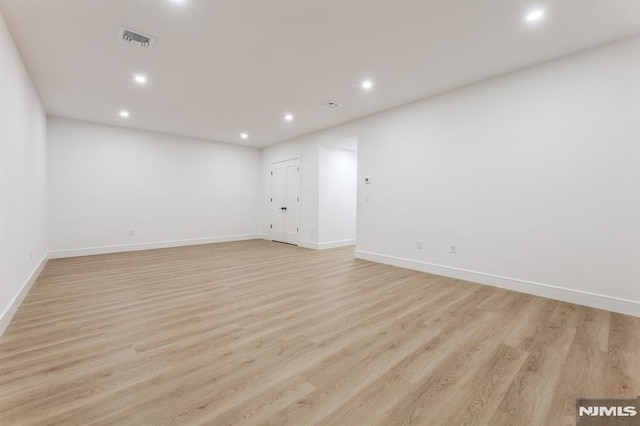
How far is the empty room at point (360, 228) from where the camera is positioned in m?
1.65

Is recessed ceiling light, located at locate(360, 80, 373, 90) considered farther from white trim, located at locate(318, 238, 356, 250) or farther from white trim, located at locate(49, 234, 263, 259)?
white trim, located at locate(49, 234, 263, 259)

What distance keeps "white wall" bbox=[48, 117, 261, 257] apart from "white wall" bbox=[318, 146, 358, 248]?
8.92ft

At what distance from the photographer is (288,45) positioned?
2949mm

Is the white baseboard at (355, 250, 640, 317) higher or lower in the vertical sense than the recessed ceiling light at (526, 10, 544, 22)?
lower

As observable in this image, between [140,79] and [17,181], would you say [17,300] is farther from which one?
[140,79]

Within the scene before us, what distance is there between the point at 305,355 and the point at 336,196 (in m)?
5.06

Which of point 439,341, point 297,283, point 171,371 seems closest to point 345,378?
point 439,341

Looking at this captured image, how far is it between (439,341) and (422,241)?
2459mm

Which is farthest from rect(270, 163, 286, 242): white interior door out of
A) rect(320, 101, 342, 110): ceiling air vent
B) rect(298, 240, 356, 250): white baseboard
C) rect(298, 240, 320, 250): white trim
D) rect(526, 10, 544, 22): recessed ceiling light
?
rect(526, 10, 544, 22): recessed ceiling light

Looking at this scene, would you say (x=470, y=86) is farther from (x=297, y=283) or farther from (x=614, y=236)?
(x=297, y=283)

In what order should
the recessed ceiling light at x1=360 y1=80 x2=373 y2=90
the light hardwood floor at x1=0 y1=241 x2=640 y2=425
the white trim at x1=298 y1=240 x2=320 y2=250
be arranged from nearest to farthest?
the light hardwood floor at x1=0 y1=241 x2=640 y2=425
the recessed ceiling light at x1=360 y1=80 x2=373 y2=90
the white trim at x1=298 y1=240 x2=320 y2=250

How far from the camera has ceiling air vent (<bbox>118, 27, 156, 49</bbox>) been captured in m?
2.72

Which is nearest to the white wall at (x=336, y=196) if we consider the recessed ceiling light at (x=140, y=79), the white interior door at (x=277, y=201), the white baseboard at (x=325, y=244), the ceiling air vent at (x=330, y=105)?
the white baseboard at (x=325, y=244)

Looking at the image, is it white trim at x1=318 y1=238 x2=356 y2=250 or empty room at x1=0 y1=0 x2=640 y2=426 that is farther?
white trim at x1=318 y1=238 x2=356 y2=250
